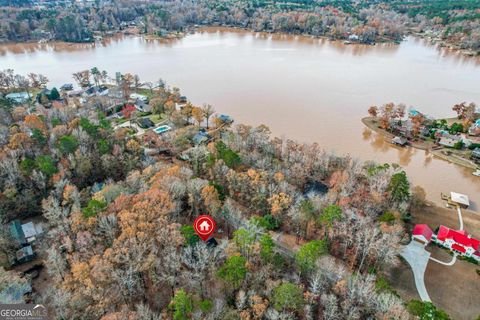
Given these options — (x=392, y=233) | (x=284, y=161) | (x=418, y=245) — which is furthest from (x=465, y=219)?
(x=284, y=161)

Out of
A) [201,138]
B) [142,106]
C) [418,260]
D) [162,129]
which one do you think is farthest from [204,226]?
[142,106]

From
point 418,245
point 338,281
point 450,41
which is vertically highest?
point 450,41

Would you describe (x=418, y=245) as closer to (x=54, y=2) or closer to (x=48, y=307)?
(x=48, y=307)

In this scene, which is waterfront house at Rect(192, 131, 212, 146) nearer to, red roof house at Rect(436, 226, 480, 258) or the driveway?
the driveway

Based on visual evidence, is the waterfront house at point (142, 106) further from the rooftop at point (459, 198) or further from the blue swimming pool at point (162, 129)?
the rooftop at point (459, 198)

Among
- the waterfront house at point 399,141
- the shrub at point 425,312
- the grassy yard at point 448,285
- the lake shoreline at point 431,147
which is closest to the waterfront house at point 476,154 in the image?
the lake shoreline at point 431,147

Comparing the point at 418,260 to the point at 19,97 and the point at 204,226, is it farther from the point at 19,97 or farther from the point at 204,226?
the point at 19,97
